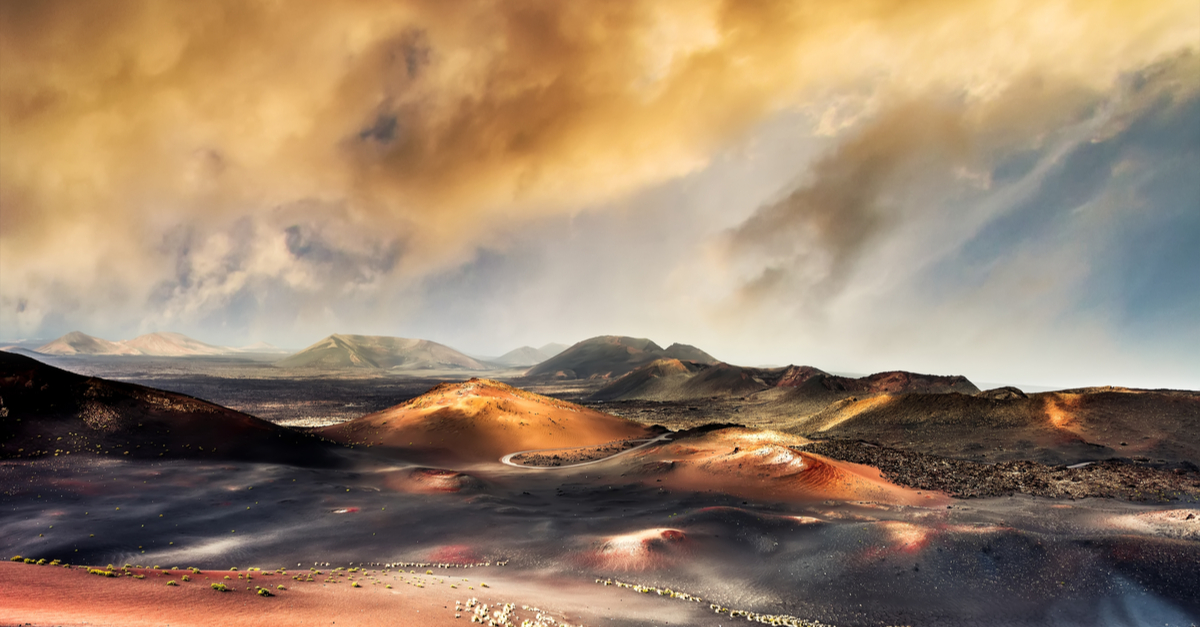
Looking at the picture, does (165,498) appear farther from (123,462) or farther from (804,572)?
(804,572)

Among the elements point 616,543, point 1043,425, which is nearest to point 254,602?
point 616,543

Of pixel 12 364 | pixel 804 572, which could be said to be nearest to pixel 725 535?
pixel 804 572

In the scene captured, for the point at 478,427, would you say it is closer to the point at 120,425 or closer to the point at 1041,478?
the point at 120,425

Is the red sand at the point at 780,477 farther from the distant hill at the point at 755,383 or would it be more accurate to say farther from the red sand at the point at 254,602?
the distant hill at the point at 755,383

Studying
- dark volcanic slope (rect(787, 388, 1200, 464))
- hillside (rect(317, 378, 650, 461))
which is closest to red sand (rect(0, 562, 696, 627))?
hillside (rect(317, 378, 650, 461))

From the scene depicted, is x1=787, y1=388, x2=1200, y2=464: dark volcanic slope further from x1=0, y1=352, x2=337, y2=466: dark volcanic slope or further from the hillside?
x1=0, y1=352, x2=337, y2=466: dark volcanic slope

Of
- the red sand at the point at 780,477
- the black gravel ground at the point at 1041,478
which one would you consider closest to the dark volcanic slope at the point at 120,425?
the red sand at the point at 780,477
